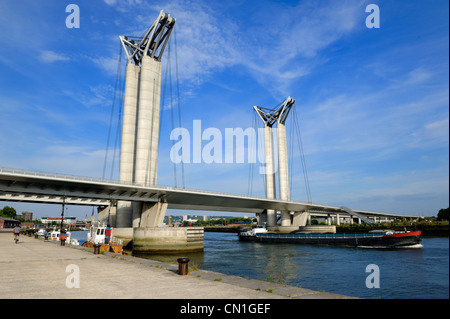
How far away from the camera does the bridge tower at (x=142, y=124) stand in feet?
226

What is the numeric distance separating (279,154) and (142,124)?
6078 cm

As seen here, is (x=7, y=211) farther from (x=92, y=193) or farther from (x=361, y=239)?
(x=361, y=239)

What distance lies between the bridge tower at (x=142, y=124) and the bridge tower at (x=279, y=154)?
2098 inches

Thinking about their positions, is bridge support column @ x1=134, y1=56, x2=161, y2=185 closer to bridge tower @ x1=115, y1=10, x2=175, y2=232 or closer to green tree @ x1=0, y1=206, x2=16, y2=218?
bridge tower @ x1=115, y1=10, x2=175, y2=232

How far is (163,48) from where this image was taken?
80.3 meters

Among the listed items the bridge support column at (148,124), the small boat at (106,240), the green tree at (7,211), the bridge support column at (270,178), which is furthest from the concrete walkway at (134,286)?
the green tree at (7,211)

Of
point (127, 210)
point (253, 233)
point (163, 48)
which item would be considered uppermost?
point (163, 48)

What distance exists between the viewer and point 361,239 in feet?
195

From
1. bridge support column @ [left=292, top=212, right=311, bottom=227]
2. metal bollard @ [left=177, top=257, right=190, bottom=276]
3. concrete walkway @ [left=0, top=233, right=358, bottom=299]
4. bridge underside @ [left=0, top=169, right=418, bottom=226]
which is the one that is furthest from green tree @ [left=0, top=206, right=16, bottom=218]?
metal bollard @ [left=177, top=257, right=190, bottom=276]

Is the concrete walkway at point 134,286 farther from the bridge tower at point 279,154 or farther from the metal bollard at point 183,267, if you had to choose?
the bridge tower at point 279,154

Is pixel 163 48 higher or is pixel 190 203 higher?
pixel 163 48
